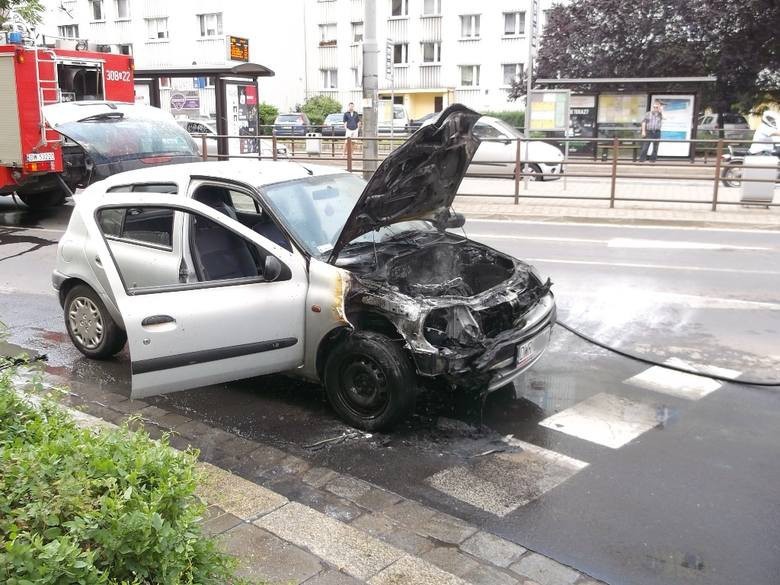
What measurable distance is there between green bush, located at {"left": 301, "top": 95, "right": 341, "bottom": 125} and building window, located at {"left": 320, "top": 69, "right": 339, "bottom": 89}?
299 cm

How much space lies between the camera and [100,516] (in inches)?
88.3

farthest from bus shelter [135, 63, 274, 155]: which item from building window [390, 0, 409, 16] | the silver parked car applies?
building window [390, 0, 409, 16]

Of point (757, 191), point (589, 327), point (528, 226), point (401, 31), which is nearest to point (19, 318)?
point (589, 327)

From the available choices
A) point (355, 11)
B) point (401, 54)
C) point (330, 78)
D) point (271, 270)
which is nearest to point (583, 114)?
point (271, 270)

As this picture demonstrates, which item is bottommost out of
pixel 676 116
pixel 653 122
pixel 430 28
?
pixel 653 122

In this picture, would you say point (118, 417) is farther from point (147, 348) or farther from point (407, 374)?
point (407, 374)

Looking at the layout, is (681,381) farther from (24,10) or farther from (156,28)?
(156,28)

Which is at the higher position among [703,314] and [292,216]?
[292,216]

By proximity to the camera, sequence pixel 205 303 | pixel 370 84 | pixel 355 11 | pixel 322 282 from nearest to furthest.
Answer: pixel 205 303
pixel 322 282
pixel 370 84
pixel 355 11

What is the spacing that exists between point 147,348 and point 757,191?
1375 cm

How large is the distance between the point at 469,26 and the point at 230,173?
42.2 metres

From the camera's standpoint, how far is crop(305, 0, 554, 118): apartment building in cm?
4372

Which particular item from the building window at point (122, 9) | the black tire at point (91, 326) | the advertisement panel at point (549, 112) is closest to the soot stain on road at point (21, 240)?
the black tire at point (91, 326)

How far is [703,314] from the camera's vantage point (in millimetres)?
7898
